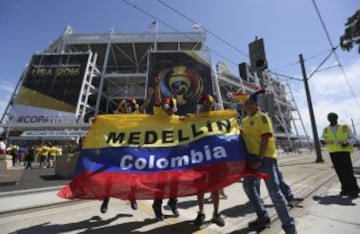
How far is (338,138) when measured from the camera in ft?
20.5

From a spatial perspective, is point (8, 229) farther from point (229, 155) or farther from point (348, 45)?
point (348, 45)

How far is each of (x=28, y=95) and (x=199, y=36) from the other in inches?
1215

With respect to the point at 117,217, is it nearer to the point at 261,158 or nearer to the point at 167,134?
the point at 167,134

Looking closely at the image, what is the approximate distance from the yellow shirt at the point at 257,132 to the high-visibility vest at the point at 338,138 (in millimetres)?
3378

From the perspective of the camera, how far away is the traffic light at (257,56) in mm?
7949

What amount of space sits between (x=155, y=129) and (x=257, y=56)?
5.17 metres

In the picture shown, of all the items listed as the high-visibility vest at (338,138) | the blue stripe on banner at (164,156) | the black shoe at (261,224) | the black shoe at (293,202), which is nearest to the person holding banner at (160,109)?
the blue stripe on banner at (164,156)

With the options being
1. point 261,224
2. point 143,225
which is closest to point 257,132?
point 261,224

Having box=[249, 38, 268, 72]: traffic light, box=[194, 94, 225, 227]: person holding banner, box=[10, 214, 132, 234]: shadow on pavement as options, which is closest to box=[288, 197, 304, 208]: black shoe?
box=[194, 94, 225, 227]: person holding banner

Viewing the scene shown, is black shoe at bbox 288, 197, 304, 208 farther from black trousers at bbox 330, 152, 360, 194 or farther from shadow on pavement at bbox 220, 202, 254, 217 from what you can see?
black trousers at bbox 330, 152, 360, 194

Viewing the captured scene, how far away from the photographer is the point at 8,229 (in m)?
3.77

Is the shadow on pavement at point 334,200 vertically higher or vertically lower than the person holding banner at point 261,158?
lower

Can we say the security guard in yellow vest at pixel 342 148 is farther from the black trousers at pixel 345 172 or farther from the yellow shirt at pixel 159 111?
the yellow shirt at pixel 159 111

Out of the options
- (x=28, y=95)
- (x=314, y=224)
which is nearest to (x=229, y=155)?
(x=314, y=224)
